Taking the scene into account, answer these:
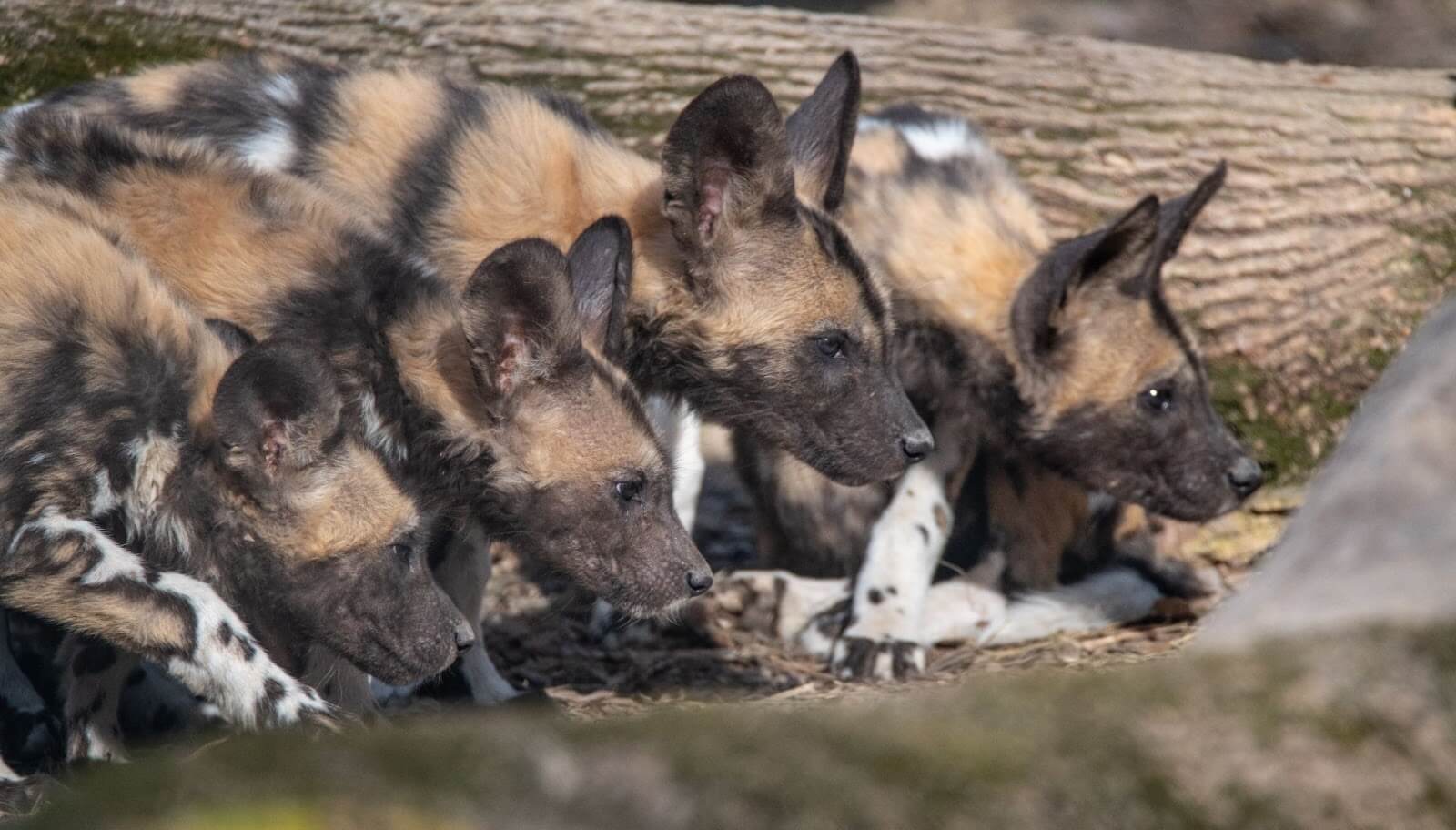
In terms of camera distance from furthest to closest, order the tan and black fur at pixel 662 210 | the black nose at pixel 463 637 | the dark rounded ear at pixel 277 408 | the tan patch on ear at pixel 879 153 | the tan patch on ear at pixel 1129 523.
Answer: the tan patch on ear at pixel 1129 523, the tan patch on ear at pixel 879 153, the tan and black fur at pixel 662 210, the black nose at pixel 463 637, the dark rounded ear at pixel 277 408

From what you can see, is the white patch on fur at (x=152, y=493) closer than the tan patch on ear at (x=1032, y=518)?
Yes

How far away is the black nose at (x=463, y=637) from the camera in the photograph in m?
4.67

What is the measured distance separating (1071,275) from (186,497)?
2.95 m

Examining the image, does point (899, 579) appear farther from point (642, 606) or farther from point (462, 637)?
point (462, 637)

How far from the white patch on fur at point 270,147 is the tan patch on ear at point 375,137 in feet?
0.32

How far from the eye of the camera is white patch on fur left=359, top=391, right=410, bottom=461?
4703mm

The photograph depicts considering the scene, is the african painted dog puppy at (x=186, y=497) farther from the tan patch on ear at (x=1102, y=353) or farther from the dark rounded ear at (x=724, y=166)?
the tan patch on ear at (x=1102, y=353)

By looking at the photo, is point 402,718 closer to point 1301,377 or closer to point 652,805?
point 652,805

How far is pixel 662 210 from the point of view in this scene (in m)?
5.29

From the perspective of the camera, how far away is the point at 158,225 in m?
4.97

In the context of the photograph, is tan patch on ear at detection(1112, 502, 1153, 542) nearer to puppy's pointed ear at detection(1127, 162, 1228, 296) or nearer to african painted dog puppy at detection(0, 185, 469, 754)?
puppy's pointed ear at detection(1127, 162, 1228, 296)

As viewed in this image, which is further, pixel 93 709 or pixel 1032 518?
pixel 1032 518

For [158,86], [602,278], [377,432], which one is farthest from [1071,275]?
[158,86]

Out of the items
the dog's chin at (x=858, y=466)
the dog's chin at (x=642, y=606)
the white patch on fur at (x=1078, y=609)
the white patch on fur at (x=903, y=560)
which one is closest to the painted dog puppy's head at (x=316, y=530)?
the dog's chin at (x=642, y=606)
